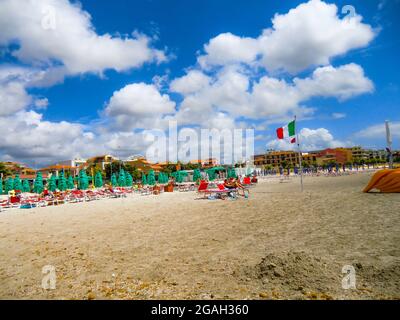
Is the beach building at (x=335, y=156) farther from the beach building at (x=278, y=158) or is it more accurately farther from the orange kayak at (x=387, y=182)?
the orange kayak at (x=387, y=182)

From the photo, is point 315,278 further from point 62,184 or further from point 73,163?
point 73,163

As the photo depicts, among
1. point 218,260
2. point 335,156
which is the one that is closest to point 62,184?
point 218,260

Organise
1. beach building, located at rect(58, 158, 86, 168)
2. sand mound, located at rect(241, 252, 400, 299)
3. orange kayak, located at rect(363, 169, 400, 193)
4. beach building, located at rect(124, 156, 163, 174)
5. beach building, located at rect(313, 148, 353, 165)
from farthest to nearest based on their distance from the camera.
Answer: beach building, located at rect(313, 148, 353, 165)
beach building, located at rect(58, 158, 86, 168)
beach building, located at rect(124, 156, 163, 174)
orange kayak, located at rect(363, 169, 400, 193)
sand mound, located at rect(241, 252, 400, 299)

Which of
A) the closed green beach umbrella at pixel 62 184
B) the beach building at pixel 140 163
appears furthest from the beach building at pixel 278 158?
the closed green beach umbrella at pixel 62 184

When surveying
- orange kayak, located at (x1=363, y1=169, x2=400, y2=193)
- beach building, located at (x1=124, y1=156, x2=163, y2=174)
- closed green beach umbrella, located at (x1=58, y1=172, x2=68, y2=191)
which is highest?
beach building, located at (x1=124, y1=156, x2=163, y2=174)

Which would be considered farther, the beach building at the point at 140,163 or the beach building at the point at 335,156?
the beach building at the point at 335,156

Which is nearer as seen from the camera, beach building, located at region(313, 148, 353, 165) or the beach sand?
the beach sand

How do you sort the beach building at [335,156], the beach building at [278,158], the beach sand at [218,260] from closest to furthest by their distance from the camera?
the beach sand at [218,260] → the beach building at [335,156] → the beach building at [278,158]

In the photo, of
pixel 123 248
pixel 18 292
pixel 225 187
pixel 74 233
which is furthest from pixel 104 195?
pixel 18 292

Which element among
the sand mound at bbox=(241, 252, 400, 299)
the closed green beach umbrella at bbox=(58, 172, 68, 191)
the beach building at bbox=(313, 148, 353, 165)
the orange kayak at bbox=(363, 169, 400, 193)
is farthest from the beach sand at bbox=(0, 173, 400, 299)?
the beach building at bbox=(313, 148, 353, 165)

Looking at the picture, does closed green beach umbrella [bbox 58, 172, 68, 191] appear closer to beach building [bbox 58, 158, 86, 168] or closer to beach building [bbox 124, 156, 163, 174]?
beach building [bbox 124, 156, 163, 174]

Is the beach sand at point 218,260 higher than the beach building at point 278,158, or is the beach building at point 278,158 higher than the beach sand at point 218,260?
the beach building at point 278,158

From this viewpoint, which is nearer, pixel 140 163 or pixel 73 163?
pixel 140 163
